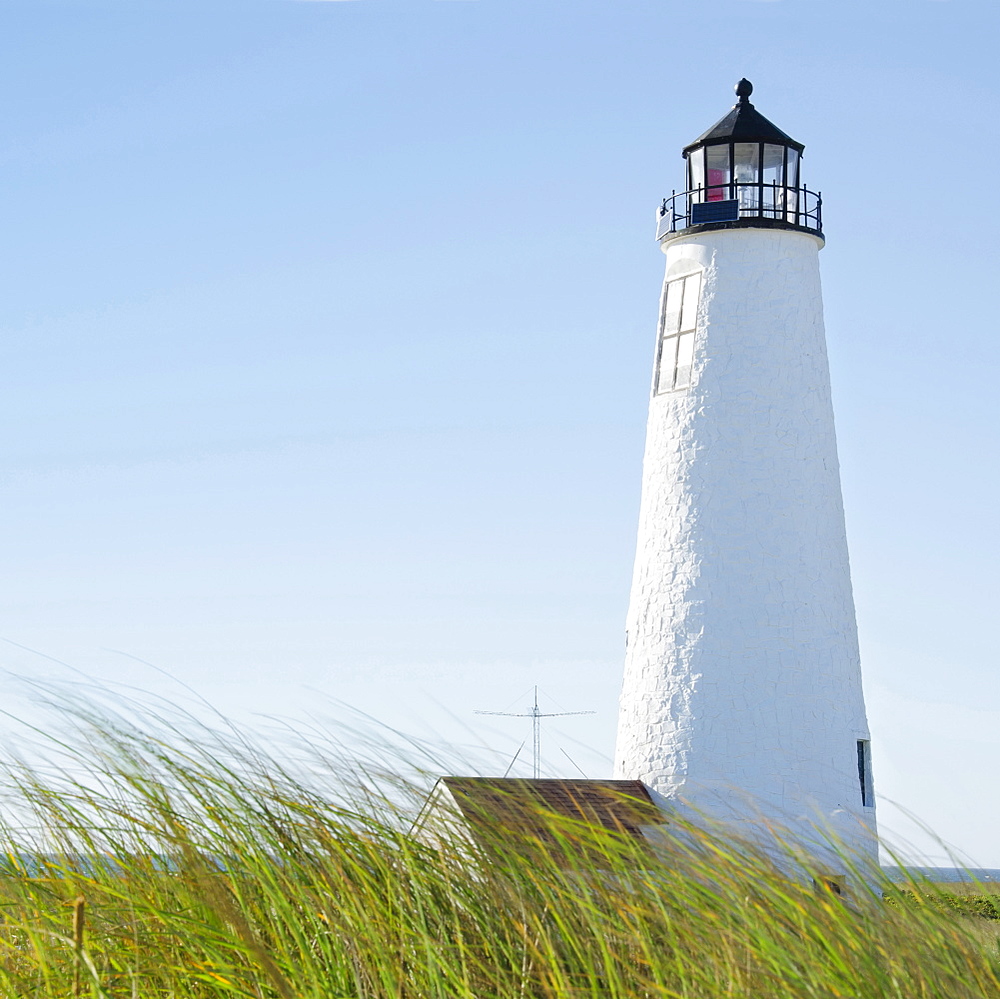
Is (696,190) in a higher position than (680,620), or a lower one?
higher

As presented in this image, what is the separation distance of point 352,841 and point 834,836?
1.56 meters

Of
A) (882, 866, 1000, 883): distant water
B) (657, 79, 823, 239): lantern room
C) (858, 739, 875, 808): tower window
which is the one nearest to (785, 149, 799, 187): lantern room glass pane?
(657, 79, 823, 239): lantern room

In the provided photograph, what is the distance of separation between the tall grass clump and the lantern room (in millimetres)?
14349

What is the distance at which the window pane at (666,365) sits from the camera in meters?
18.2

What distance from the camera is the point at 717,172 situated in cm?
1883

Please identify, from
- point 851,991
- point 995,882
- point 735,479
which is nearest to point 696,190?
point 735,479

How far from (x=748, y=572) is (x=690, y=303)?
3655 mm

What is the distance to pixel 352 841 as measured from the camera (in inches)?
184

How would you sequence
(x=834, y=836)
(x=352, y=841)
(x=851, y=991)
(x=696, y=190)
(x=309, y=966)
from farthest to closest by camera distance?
(x=696, y=190)
(x=352, y=841)
(x=834, y=836)
(x=309, y=966)
(x=851, y=991)

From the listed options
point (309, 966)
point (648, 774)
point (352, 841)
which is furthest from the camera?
point (648, 774)

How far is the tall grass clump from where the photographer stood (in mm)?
3953

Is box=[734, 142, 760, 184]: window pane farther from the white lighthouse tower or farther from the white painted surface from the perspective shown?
the white painted surface

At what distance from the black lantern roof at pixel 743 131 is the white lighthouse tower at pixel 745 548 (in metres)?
0.76

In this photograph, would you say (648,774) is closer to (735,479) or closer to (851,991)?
(735,479)
